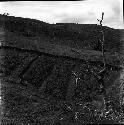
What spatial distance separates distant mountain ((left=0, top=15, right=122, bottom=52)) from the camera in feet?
157

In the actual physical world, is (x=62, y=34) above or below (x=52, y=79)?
above

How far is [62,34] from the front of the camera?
174 feet

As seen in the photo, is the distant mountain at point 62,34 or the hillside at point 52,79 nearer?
the hillside at point 52,79

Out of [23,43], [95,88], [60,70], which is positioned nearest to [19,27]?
[23,43]

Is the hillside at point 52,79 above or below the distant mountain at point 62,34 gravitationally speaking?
below

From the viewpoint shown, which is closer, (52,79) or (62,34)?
(52,79)

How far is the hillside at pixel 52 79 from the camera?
945 inches

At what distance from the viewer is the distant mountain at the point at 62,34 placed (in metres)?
47.8

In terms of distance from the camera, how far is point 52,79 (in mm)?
34125

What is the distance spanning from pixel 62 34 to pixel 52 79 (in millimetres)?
20138

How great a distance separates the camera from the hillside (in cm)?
2402

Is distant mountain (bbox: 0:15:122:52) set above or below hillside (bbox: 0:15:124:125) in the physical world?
above

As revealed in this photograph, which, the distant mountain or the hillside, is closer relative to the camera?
the hillside

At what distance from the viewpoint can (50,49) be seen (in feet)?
134
